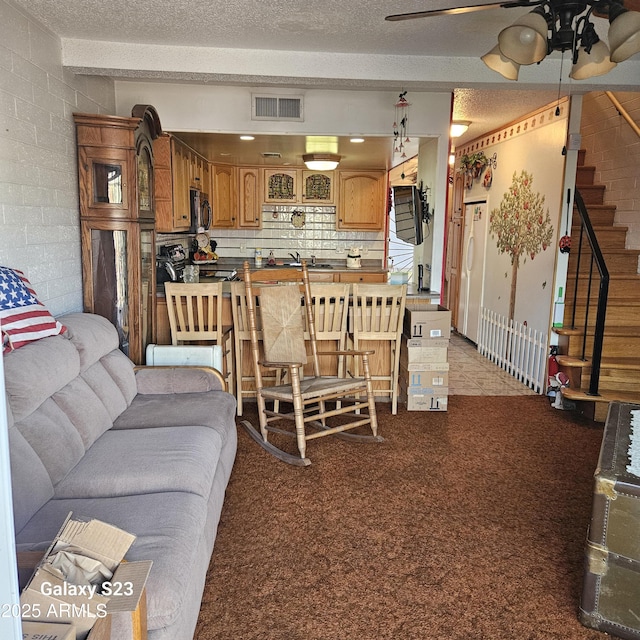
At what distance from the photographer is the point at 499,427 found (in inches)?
160

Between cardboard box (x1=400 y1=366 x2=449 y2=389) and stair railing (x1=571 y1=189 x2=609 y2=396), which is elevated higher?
stair railing (x1=571 y1=189 x2=609 y2=396)

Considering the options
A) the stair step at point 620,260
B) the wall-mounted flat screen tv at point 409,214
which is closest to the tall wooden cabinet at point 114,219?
the wall-mounted flat screen tv at point 409,214

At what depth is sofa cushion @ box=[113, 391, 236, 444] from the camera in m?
2.71

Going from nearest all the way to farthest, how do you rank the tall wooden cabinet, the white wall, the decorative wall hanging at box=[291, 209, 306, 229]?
the tall wooden cabinet → the white wall → the decorative wall hanging at box=[291, 209, 306, 229]

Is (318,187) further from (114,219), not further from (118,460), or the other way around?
(118,460)

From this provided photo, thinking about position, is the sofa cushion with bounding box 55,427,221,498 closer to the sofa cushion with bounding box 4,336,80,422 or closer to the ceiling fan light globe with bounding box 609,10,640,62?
the sofa cushion with bounding box 4,336,80,422

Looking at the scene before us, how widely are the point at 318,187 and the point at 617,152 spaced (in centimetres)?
352

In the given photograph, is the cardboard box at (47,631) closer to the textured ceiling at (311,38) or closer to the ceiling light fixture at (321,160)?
the textured ceiling at (311,38)

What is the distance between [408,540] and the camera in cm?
255

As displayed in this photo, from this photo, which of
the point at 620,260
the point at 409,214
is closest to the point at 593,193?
the point at 620,260

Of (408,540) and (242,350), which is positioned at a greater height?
(242,350)

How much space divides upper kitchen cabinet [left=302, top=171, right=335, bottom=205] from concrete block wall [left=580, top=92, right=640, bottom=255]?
304 cm

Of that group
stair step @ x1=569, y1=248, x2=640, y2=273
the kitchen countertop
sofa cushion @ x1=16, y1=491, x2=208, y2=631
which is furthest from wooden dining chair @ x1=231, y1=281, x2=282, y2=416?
stair step @ x1=569, y1=248, x2=640, y2=273

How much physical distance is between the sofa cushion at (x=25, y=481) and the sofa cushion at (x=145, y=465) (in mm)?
103
